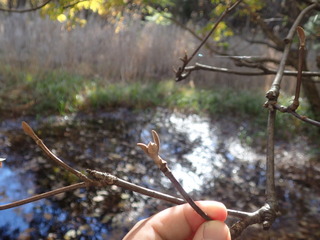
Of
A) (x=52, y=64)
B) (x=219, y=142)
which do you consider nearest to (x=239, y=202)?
(x=219, y=142)

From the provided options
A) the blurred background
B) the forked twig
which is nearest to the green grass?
the blurred background

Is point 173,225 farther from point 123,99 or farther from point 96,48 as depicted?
point 96,48

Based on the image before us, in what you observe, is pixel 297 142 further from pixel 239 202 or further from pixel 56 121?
pixel 56 121

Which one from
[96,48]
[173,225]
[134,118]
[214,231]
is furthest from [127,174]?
[96,48]

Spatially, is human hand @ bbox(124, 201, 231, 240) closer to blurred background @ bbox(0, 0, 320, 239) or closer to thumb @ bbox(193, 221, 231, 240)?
thumb @ bbox(193, 221, 231, 240)

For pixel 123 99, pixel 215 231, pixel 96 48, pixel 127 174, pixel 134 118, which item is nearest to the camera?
pixel 215 231

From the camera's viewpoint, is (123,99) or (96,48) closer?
(123,99)

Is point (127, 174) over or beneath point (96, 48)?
beneath
